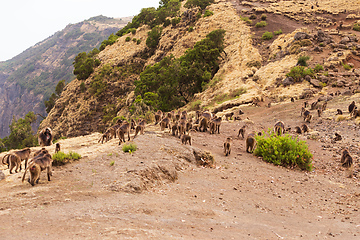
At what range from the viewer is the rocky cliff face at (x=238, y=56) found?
3422cm

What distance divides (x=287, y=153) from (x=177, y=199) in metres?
7.49

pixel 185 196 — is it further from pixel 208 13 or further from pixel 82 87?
pixel 82 87

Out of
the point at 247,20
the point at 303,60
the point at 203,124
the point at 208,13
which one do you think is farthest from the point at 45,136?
the point at 208,13

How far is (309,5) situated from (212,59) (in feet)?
106

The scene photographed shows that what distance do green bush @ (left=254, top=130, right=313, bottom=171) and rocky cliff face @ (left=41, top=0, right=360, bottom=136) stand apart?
18.8 meters

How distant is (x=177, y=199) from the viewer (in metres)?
7.76

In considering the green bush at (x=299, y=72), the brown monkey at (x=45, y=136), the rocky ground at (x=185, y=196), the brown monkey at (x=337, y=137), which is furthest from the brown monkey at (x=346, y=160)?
the green bush at (x=299, y=72)

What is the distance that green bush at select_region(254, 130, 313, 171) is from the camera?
12.5m

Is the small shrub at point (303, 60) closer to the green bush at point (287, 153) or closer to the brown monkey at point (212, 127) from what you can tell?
the brown monkey at point (212, 127)

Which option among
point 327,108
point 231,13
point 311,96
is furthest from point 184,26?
point 327,108

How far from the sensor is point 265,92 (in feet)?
109

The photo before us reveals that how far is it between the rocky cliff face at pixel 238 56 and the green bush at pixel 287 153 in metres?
18.8

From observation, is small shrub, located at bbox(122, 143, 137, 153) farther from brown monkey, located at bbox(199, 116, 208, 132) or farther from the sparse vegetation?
the sparse vegetation

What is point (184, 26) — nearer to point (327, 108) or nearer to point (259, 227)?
point (327, 108)
